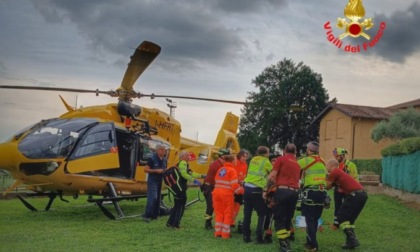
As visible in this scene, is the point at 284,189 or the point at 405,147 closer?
the point at 284,189

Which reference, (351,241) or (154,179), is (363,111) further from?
(351,241)

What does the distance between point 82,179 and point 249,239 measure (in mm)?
4500

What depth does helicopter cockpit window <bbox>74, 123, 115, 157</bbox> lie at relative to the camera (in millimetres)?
12289

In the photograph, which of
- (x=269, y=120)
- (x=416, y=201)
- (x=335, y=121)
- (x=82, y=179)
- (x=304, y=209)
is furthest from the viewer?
(x=269, y=120)

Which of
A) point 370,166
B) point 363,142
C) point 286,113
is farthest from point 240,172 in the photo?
point 286,113

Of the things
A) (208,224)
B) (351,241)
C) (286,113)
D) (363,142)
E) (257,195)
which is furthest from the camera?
(286,113)

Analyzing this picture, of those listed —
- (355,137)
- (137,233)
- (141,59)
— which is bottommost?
(137,233)

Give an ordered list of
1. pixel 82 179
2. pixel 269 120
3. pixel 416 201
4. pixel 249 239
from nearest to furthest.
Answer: pixel 249 239 → pixel 82 179 → pixel 416 201 → pixel 269 120

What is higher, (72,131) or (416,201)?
(72,131)

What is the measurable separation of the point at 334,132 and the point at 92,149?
127 ft

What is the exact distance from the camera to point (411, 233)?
12.5 meters

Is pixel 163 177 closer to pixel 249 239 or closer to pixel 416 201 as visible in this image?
pixel 249 239

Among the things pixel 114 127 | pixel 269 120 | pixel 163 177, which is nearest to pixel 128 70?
pixel 114 127

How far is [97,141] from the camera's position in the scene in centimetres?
1252
